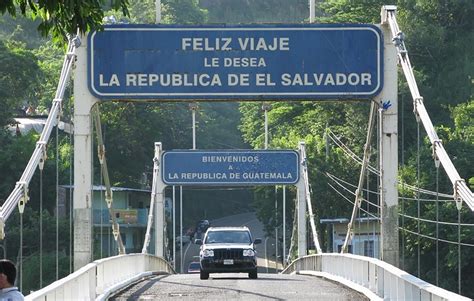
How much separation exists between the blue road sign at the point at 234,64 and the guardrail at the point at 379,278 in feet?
11.4

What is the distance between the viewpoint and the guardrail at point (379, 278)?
20720 millimetres

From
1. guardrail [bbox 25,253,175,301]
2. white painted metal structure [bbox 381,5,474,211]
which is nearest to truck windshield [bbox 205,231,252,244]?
guardrail [bbox 25,253,175,301]

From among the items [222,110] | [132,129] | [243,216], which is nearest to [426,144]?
[132,129]

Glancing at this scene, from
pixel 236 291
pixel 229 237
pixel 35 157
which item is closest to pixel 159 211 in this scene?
pixel 229 237

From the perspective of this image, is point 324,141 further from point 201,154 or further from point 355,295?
point 355,295

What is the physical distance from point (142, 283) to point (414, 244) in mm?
36858

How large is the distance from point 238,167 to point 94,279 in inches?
1209

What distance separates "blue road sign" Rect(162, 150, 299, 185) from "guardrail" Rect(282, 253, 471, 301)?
41.6 ft

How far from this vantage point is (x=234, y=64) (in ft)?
99.1

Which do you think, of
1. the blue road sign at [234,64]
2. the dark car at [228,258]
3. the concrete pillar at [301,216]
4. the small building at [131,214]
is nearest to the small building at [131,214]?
the small building at [131,214]

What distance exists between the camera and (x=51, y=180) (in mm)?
80250

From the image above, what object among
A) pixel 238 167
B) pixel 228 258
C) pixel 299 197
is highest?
pixel 238 167

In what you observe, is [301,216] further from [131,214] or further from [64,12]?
[64,12]

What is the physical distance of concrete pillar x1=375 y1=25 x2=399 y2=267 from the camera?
3022 cm
